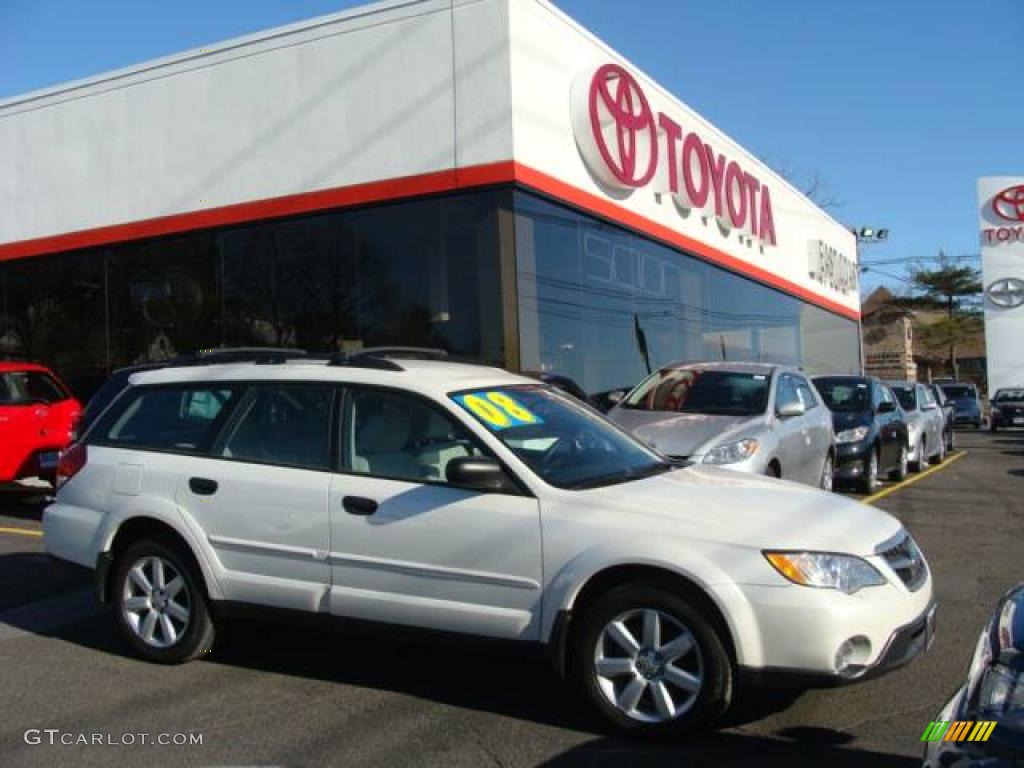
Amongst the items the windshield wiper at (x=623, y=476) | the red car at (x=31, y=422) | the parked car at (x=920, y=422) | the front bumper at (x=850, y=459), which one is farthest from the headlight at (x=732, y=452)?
the parked car at (x=920, y=422)

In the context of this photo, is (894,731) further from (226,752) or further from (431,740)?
(226,752)

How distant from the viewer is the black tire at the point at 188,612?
5.22 metres

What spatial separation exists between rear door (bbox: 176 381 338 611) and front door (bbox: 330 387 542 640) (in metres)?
0.12

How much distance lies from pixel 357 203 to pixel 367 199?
0.17 m

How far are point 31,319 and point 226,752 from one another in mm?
14129

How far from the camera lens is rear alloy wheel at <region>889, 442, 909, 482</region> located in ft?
46.0

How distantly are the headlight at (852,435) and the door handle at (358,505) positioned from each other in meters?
9.09

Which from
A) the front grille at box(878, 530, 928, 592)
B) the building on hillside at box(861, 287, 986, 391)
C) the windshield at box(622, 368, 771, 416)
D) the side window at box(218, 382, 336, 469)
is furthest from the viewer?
the building on hillside at box(861, 287, 986, 391)

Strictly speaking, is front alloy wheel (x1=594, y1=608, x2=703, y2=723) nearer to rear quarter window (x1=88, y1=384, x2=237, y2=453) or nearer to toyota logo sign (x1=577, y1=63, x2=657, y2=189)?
rear quarter window (x1=88, y1=384, x2=237, y2=453)

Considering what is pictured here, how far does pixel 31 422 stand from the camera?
411 inches

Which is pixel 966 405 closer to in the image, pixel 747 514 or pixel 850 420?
pixel 850 420

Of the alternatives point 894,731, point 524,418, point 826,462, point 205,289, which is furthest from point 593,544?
point 205,289

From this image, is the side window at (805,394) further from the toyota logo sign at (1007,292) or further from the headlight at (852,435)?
the toyota logo sign at (1007,292)

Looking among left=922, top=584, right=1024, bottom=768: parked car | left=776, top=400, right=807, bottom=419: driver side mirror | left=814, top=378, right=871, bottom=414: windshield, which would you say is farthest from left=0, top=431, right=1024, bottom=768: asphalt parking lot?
left=814, top=378, right=871, bottom=414: windshield
